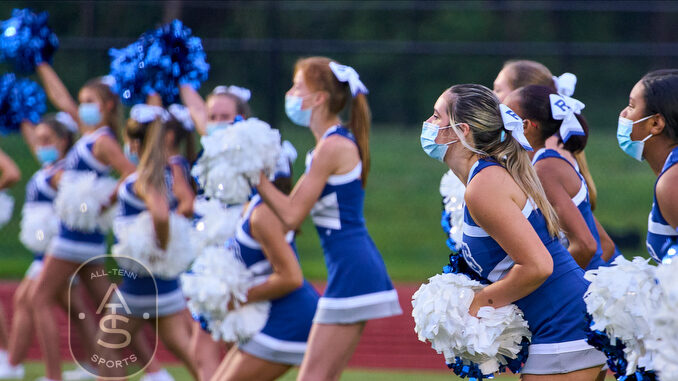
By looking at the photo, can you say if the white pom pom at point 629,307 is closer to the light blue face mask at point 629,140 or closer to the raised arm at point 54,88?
the light blue face mask at point 629,140

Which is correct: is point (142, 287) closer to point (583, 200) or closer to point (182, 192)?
point (182, 192)

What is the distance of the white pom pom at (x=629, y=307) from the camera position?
2.64m

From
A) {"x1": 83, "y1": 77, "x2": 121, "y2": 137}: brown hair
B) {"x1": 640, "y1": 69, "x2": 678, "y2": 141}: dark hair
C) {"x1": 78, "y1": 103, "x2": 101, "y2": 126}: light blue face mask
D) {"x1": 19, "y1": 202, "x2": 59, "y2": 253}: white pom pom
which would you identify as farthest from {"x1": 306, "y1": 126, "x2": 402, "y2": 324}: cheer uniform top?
{"x1": 19, "y1": 202, "x2": 59, "y2": 253}: white pom pom

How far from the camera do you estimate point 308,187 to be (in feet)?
13.2

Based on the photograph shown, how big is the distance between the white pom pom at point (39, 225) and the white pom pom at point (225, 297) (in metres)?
2.91

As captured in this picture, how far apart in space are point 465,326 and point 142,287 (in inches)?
115

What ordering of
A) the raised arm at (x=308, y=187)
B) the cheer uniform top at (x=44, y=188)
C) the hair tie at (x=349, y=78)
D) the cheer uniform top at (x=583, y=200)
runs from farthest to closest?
the cheer uniform top at (x=44, y=188) → the hair tie at (x=349, y=78) → the raised arm at (x=308, y=187) → the cheer uniform top at (x=583, y=200)

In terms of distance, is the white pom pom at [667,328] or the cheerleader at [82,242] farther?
the cheerleader at [82,242]

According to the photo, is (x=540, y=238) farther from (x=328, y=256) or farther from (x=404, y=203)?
(x=404, y=203)

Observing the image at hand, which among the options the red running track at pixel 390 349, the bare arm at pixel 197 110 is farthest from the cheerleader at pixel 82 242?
the red running track at pixel 390 349

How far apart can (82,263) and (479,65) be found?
8.38 metres

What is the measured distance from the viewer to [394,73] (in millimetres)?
12703

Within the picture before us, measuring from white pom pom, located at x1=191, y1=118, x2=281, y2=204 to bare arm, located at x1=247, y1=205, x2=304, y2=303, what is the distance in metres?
0.13

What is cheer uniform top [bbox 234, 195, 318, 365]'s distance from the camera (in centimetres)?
412
